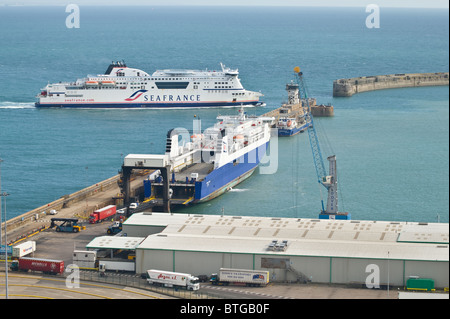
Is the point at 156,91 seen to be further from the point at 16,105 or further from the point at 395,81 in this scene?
the point at 395,81

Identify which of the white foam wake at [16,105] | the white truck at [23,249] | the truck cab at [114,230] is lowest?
the white truck at [23,249]

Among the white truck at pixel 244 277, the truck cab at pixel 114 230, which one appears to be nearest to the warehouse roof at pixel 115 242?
the truck cab at pixel 114 230

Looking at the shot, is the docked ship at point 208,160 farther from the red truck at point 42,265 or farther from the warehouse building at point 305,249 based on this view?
the red truck at point 42,265

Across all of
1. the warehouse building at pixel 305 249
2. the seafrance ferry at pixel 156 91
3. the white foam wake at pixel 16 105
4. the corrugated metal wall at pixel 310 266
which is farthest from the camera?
the seafrance ferry at pixel 156 91

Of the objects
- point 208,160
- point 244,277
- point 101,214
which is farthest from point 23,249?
point 208,160

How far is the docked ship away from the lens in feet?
212

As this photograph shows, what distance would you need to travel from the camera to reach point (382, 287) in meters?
44.3

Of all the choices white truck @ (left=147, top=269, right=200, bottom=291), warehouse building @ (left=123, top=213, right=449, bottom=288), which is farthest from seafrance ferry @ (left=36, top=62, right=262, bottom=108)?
white truck @ (left=147, top=269, right=200, bottom=291)

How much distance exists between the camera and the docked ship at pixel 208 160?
212ft

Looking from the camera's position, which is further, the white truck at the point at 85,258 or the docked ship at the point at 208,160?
the docked ship at the point at 208,160

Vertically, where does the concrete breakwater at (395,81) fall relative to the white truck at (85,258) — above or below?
above

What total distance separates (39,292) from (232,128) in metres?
36.8

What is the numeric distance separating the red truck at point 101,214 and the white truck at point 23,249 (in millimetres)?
7398
